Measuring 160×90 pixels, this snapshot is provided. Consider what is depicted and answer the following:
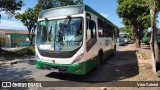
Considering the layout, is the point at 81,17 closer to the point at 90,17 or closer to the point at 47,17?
the point at 90,17

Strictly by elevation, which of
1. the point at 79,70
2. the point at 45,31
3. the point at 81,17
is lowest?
the point at 79,70

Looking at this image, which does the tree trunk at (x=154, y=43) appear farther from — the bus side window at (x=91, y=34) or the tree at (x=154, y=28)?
the bus side window at (x=91, y=34)

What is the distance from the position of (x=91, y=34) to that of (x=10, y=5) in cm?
1593

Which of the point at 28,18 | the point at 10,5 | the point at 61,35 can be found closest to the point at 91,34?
the point at 61,35

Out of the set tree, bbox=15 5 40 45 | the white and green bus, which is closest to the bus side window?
the white and green bus

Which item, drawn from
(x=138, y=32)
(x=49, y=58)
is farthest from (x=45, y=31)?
(x=138, y=32)

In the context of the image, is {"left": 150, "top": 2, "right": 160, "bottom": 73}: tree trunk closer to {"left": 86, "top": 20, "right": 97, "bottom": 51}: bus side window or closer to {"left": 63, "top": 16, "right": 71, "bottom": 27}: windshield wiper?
{"left": 86, "top": 20, "right": 97, "bottom": 51}: bus side window

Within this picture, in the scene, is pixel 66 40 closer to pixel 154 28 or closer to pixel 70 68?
pixel 70 68

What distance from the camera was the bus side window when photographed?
865cm

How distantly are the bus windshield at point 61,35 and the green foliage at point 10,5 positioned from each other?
14.7 m

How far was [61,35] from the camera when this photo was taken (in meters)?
A: 8.38

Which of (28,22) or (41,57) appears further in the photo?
(28,22)

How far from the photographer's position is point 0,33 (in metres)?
57.3

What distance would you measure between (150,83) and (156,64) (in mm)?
2164
